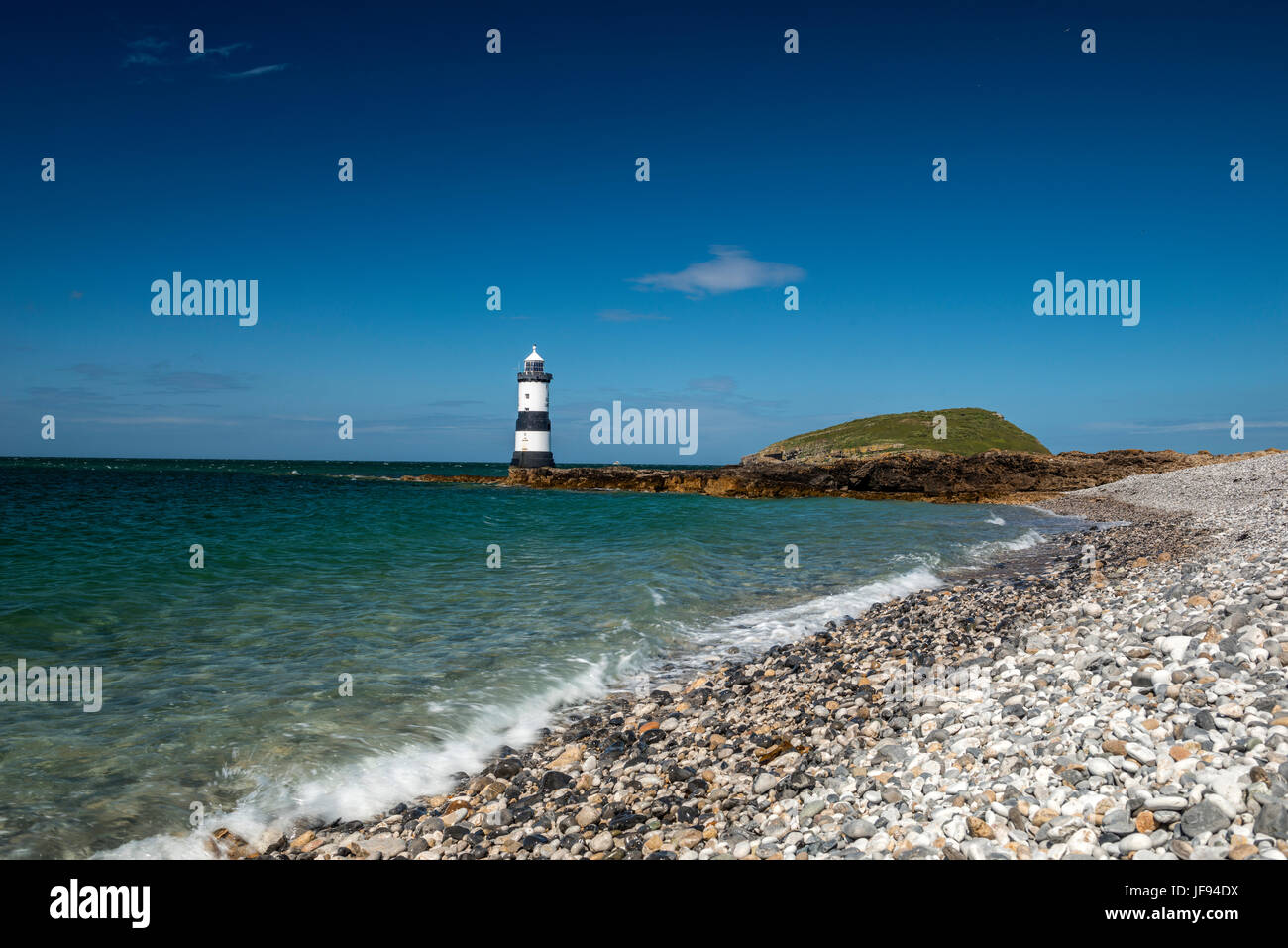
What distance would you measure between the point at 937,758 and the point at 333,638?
10.0m

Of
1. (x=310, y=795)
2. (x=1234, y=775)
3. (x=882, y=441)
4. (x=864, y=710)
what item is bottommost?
(x=310, y=795)

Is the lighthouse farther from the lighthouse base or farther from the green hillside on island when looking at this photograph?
the green hillside on island

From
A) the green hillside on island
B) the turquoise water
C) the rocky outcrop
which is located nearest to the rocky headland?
the rocky outcrop

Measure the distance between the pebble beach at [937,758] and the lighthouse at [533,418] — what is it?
60.0 metres

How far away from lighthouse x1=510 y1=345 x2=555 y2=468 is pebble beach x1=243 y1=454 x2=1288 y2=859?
60.0 meters

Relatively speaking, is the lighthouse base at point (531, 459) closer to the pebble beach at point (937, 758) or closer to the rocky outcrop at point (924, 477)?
the rocky outcrop at point (924, 477)

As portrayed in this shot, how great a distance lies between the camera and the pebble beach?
13.1 feet

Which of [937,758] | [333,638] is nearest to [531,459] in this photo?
[333,638]

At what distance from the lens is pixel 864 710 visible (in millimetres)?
7203

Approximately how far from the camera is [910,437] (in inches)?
3570

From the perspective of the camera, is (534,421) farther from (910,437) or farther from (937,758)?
(937,758)

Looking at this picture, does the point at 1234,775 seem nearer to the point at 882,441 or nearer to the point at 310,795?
the point at 310,795
